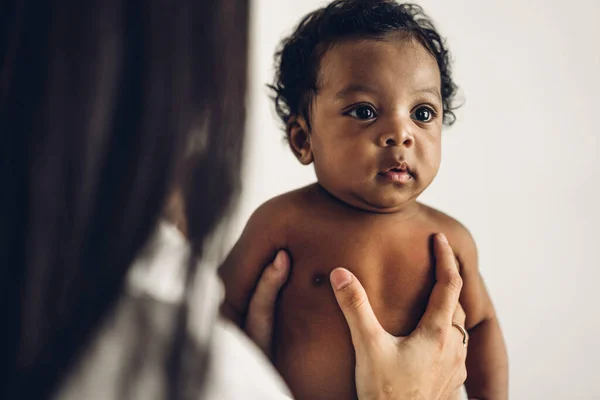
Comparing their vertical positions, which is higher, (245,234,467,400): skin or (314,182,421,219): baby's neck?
(314,182,421,219): baby's neck

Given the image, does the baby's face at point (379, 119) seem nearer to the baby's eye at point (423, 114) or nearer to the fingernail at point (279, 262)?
the baby's eye at point (423, 114)

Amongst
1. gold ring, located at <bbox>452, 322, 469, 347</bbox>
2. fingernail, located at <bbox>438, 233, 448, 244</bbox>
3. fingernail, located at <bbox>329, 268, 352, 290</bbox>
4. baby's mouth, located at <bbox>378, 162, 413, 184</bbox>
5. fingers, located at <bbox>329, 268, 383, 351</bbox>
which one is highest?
baby's mouth, located at <bbox>378, 162, 413, 184</bbox>

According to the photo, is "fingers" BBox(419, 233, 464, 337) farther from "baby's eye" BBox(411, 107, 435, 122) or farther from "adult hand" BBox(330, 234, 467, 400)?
"baby's eye" BBox(411, 107, 435, 122)

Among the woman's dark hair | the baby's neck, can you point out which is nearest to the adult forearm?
the baby's neck

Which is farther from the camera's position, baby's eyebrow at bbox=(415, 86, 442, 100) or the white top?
baby's eyebrow at bbox=(415, 86, 442, 100)

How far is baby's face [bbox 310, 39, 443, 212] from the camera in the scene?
649mm

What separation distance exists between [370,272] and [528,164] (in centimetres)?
54

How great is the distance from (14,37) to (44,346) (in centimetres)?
21

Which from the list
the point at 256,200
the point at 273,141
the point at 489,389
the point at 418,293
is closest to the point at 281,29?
the point at 273,141

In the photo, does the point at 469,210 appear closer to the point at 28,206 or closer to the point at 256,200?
the point at 256,200

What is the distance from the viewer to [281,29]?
1085 millimetres

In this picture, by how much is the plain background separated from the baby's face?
350 millimetres

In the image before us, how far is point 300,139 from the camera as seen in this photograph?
76 centimetres

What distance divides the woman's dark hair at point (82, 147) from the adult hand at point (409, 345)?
0.31 meters
